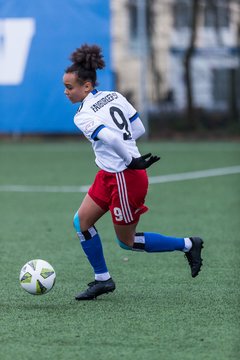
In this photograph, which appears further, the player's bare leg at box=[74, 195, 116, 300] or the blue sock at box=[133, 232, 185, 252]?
the blue sock at box=[133, 232, 185, 252]

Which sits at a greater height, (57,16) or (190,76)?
(57,16)

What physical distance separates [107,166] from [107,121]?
30cm

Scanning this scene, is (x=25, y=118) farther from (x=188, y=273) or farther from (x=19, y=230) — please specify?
(x=188, y=273)

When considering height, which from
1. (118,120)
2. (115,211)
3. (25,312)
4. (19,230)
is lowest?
(19,230)

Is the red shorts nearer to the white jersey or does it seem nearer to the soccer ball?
the white jersey

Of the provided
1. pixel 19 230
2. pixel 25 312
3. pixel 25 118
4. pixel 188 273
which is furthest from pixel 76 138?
pixel 25 312

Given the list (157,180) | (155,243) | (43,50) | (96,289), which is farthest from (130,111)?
(43,50)

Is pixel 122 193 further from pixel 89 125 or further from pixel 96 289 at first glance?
pixel 96 289

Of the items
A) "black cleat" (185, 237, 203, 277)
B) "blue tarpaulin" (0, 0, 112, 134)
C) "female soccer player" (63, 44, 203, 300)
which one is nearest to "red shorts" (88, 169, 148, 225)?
"female soccer player" (63, 44, 203, 300)

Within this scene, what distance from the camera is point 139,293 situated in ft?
21.4

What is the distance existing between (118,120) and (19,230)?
11.9 feet

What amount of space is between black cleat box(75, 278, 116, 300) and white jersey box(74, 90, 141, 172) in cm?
78

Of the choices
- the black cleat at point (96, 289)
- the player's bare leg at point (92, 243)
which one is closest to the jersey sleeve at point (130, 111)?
the player's bare leg at point (92, 243)

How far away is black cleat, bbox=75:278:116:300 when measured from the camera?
6355 mm
